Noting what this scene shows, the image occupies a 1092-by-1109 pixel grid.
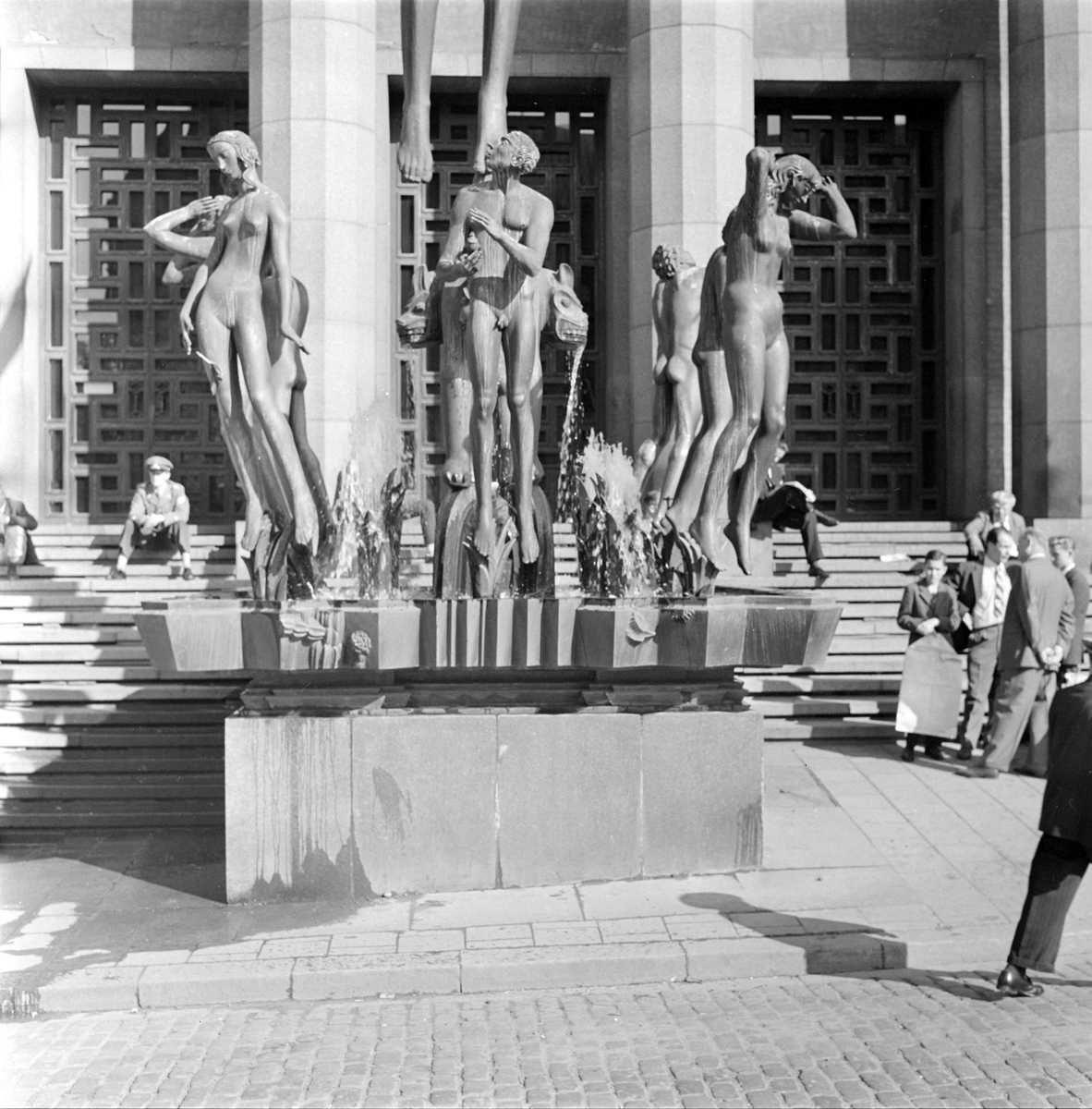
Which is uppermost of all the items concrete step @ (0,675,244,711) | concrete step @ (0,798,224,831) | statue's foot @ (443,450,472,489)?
statue's foot @ (443,450,472,489)

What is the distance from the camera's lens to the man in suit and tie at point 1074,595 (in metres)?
11.2

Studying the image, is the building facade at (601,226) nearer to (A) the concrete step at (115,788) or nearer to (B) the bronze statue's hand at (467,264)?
(A) the concrete step at (115,788)

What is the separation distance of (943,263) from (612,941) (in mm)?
15523

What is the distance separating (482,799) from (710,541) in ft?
8.72

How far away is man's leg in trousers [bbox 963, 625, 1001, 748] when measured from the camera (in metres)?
11.7

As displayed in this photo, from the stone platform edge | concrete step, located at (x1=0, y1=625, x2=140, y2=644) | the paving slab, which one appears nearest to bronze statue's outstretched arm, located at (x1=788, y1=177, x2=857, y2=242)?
the paving slab

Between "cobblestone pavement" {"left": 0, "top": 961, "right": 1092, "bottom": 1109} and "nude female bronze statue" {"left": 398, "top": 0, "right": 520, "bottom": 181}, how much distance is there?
20.1 ft

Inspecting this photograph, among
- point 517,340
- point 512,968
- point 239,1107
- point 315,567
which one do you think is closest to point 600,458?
point 517,340

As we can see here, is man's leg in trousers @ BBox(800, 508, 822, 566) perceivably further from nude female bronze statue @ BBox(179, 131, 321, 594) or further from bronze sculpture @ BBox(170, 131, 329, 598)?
nude female bronze statue @ BBox(179, 131, 321, 594)

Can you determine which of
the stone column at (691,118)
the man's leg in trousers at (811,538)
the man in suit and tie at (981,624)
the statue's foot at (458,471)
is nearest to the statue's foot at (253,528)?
the statue's foot at (458,471)

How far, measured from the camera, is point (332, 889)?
317 inches

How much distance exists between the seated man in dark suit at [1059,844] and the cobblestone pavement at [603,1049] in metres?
0.24

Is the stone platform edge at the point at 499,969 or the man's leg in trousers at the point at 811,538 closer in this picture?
the stone platform edge at the point at 499,969

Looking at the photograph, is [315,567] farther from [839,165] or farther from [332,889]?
[839,165]
